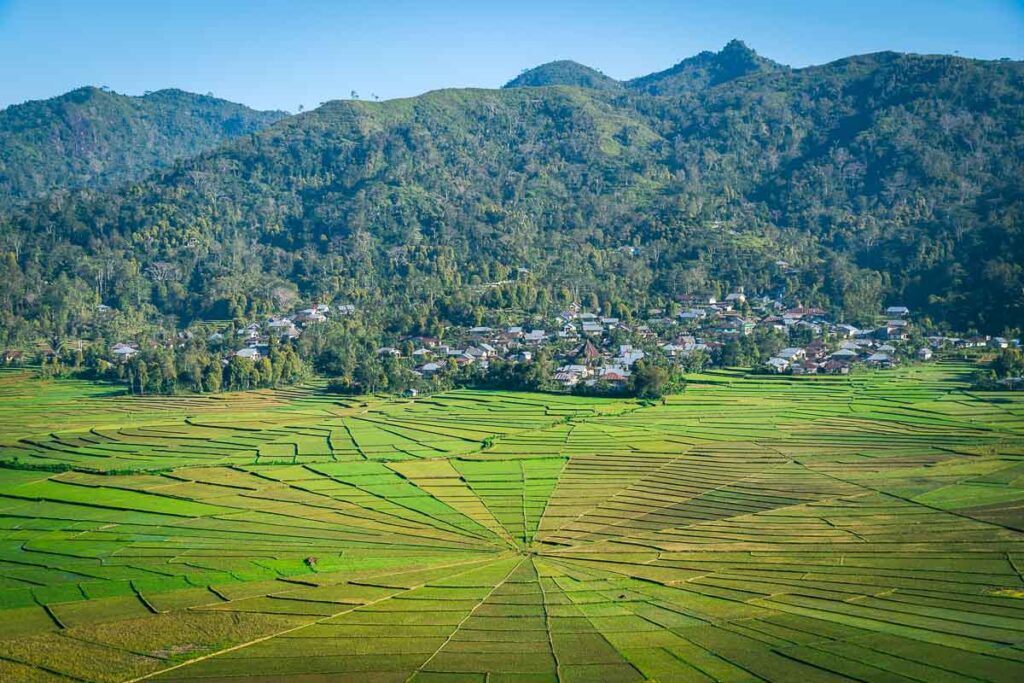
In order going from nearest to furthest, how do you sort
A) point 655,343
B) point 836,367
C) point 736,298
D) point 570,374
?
point 570,374 → point 836,367 → point 655,343 → point 736,298

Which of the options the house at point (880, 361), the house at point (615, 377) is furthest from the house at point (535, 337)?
the house at point (880, 361)

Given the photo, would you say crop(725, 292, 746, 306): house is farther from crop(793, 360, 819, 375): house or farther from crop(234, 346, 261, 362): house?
crop(234, 346, 261, 362): house

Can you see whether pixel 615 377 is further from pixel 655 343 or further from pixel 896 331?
pixel 896 331

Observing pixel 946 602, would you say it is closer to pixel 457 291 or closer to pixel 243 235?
pixel 457 291

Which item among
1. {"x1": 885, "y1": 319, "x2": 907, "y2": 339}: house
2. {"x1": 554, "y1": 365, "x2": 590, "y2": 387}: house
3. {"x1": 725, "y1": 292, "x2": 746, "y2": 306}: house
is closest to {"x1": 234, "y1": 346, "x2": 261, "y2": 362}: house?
{"x1": 554, "y1": 365, "x2": 590, "y2": 387}: house

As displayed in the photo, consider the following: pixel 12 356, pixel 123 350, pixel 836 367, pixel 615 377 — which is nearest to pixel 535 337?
pixel 615 377
